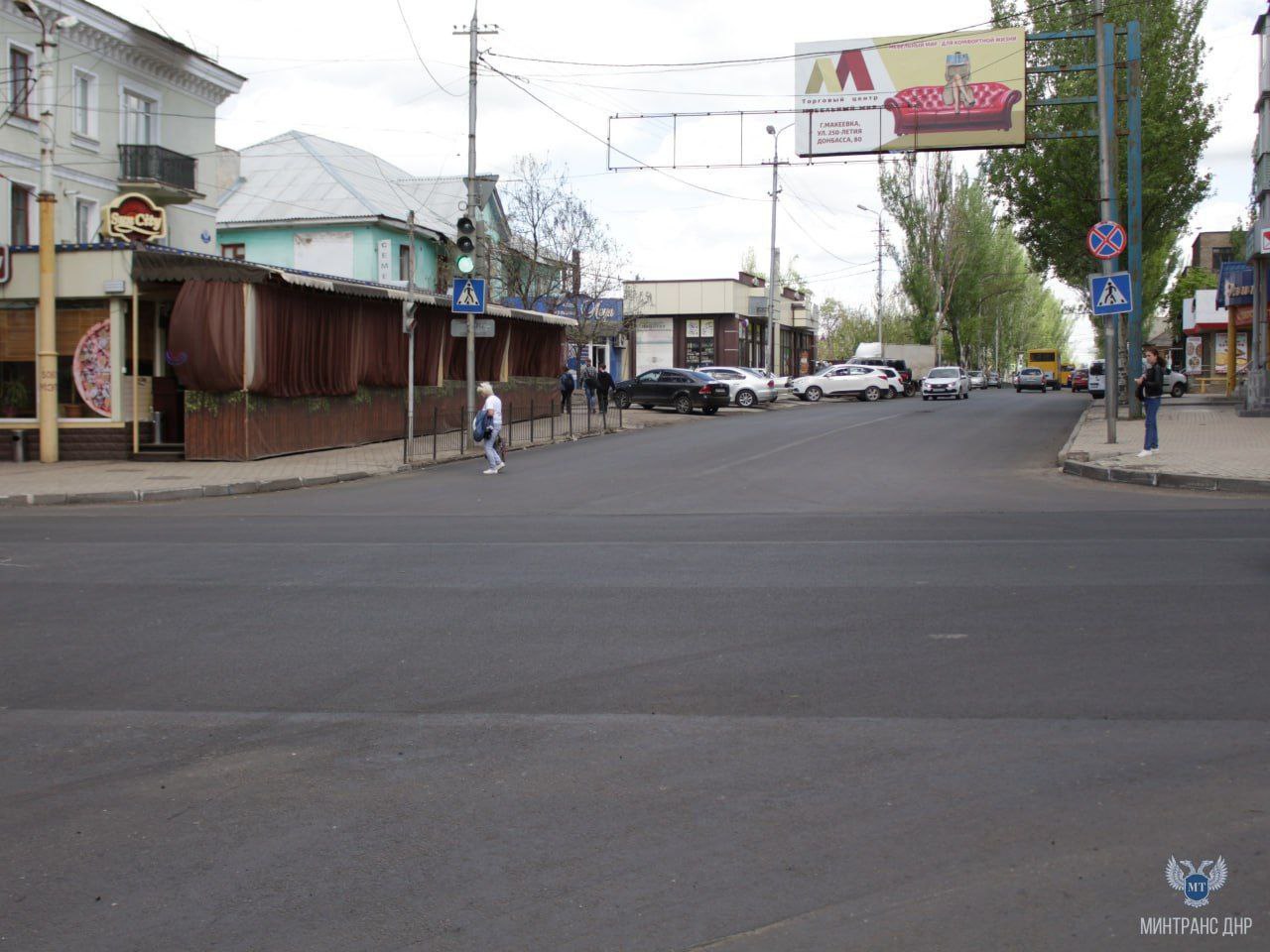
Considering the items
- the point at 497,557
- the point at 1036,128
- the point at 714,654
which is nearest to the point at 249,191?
the point at 1036,128

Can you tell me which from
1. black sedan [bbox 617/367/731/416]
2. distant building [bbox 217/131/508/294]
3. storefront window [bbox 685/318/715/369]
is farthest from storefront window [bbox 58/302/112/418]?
storefront window [bbox 685/318/715/369]

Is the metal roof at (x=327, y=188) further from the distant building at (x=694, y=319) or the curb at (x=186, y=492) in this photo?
the curb at (x=186, y=492)

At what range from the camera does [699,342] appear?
7200 centimetres

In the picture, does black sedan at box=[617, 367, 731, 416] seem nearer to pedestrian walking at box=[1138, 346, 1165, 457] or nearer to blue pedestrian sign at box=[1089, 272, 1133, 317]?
blue pedestrian sign at box=[1089, 272, 1133, 317]

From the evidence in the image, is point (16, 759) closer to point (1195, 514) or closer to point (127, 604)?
point (127, 604)

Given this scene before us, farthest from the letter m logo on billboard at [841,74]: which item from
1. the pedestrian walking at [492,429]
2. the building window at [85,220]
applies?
the building window at [85,220]

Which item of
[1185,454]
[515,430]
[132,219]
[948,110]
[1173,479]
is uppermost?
[948,110]

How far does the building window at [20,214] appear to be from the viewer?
1116 inches

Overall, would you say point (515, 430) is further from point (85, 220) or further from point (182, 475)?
point (182, 475)

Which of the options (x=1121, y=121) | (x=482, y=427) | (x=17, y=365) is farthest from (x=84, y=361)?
(x=1121, y=121)

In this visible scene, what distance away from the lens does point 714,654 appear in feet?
23.6

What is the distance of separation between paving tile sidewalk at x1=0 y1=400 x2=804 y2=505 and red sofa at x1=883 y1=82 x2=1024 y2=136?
13.7 m

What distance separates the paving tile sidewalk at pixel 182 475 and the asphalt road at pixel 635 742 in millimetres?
6283

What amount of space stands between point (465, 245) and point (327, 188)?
2945 cm
